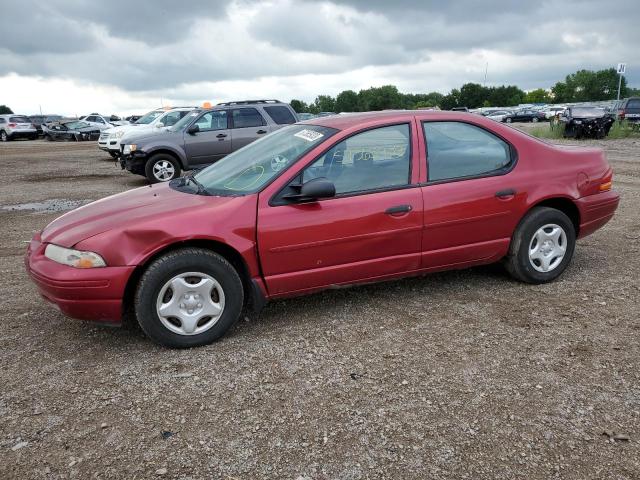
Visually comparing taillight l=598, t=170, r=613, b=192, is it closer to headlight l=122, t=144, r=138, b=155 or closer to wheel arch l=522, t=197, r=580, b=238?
wheel arch l=522, t=197, r=580, b=238

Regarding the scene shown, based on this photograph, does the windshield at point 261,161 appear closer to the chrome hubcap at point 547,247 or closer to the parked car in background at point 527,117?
the chrome hubcap at point 547,247

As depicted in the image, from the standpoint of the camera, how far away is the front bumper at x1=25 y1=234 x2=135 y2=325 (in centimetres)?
339

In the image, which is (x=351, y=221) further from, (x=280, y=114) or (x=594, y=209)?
(x=280, y=114)

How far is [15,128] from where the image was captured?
112ft

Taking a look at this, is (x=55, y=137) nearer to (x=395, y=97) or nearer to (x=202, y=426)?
(x=202, y=426)

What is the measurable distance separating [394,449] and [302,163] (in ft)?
6.76

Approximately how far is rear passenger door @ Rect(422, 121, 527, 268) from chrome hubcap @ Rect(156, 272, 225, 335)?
64.1 inches

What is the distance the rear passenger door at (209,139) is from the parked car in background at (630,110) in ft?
71.5

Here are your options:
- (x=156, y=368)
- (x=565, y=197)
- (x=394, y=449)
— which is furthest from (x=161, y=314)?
(x=565, y=197)

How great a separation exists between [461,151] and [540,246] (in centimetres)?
109

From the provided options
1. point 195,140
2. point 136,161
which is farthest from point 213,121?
point 136,161

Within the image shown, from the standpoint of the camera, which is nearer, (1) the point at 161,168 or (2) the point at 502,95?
(1) the point at 161,168

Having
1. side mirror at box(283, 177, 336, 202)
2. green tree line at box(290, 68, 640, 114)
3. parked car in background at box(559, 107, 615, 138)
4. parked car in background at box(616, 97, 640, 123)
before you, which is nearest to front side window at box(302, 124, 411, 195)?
side mirror at box(283, 177, 336, 202)

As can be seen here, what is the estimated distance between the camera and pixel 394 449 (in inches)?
101
